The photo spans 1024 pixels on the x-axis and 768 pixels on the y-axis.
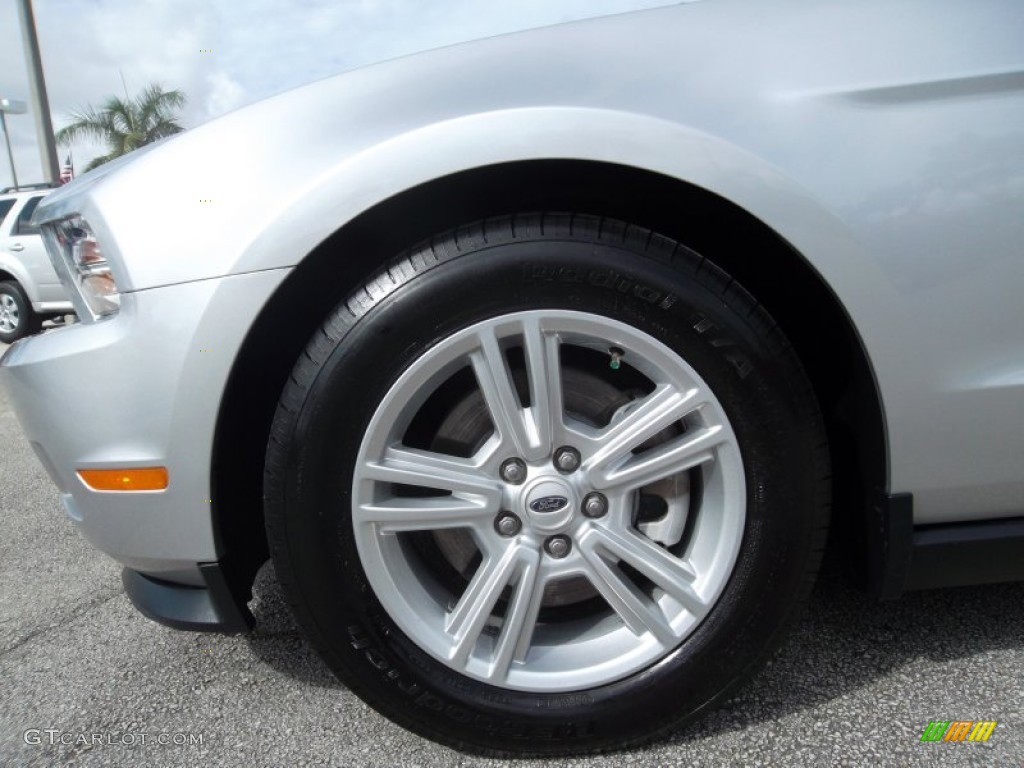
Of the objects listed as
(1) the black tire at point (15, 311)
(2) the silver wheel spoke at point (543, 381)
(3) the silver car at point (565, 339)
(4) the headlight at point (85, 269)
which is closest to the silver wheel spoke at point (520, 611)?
Result: (3) the silver car at point (565, 339)

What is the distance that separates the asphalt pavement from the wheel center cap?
1.65 feet

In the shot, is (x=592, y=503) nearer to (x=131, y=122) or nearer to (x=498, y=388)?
(x=498, y=388)

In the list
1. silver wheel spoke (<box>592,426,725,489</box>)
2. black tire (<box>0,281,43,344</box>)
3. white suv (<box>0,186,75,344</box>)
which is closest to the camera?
silver wheel spoke (<box>592,426,725,489</box>)

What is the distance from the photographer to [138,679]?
5.55ft

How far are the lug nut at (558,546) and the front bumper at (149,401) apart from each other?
0.67 metres

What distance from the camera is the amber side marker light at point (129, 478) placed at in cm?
133

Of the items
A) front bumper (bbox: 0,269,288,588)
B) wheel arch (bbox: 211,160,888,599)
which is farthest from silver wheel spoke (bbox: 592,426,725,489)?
front bumper (bbox: 0,269,288,588)

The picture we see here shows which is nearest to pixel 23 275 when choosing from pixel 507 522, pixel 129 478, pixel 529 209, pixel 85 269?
pixel 85 269

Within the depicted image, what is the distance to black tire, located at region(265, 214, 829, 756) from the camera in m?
1.28

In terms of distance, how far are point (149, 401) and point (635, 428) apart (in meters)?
0.92

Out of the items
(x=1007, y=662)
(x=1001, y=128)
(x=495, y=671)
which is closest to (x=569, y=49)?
(x=1001, y=128)

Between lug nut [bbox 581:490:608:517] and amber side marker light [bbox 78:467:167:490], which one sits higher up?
amber side marker light [bbox 78:467:167:490]

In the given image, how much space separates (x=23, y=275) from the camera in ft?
28.3

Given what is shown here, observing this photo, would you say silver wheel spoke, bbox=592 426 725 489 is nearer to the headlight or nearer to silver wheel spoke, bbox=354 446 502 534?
silver wheel spoke, bbox=354 446 502 534
